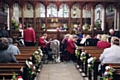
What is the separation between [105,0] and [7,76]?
11.4 metres

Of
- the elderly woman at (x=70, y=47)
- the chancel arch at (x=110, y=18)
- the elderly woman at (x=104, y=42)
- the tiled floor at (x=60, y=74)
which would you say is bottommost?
the tiled floor at (x=60, y=74)

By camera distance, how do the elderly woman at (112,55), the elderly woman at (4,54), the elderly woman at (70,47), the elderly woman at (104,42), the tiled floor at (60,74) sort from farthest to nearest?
the elderly woman at (70,47) → the elderly woman at (104,42) → the tiled floor at (60,74) → the elderly woman at (112,55) → the elderly woman at (4,54)

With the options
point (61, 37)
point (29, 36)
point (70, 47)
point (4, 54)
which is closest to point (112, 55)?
point (4, 54)

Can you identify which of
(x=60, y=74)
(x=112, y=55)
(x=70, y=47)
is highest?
(x=112, y=55)

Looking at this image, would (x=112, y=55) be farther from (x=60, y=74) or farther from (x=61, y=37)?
(x=61, y=37)

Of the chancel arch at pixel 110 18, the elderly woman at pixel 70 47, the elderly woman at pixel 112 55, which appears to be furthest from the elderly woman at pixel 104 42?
the chancel arch at pixel 110 18

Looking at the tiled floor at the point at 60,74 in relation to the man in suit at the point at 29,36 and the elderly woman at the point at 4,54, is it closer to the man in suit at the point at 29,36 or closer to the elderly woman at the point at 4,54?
the elderly woman at the point at 4,54

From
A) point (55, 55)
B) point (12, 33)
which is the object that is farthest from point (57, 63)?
point (12, 33)

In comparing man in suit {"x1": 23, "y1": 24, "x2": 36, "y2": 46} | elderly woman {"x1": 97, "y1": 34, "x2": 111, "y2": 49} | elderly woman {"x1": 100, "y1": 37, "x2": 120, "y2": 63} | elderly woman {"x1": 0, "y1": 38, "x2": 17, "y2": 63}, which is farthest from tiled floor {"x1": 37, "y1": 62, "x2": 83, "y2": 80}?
man in suit {"x1": 23, "y1": 24, "x2": 36, "y2": 46}

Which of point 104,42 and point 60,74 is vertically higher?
point 104,42

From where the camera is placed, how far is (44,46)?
1212cm

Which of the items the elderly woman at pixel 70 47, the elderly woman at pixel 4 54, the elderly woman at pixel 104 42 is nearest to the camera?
the elderly woman at pixel 4 54

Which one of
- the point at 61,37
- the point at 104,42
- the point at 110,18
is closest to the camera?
the point at 104,42

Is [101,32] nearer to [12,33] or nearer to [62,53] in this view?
[62,53]
